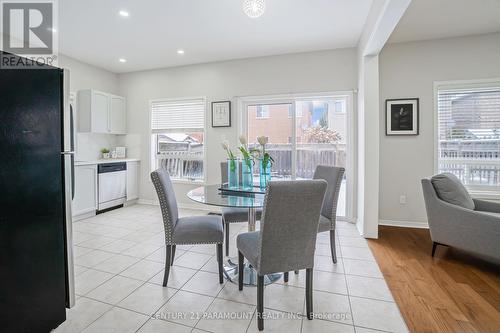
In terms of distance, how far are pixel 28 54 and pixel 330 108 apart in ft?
15.2

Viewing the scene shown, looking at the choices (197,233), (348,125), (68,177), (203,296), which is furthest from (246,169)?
(348,125)

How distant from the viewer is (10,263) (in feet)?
4.42

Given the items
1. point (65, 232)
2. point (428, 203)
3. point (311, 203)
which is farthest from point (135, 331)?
point (428, 203)

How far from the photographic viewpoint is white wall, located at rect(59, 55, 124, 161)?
4.41 meters

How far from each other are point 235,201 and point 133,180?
12.4 feet

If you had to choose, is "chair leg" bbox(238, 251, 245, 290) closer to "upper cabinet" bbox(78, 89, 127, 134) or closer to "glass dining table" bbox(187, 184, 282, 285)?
"glass dining table" bbox(187, 184, 282, 285)

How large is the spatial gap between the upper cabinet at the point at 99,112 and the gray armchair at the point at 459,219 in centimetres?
508

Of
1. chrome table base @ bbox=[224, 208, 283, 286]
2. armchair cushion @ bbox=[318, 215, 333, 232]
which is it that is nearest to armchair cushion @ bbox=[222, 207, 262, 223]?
chrome table base @ bbox=[224, 208, 283, 286]

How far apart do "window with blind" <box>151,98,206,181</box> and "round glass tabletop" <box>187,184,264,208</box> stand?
2483mm

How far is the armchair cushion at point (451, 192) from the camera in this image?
266 centimetres

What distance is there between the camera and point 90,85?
4.74 metres

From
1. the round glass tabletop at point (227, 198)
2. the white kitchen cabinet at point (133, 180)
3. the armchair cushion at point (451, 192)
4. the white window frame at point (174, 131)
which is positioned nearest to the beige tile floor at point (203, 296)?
the round glass tabletop at point (227, 198)

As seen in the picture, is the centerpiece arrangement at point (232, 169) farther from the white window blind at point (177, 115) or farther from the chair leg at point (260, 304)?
the white window blind at point (177, 115)

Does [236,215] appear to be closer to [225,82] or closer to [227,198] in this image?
[227,198]
